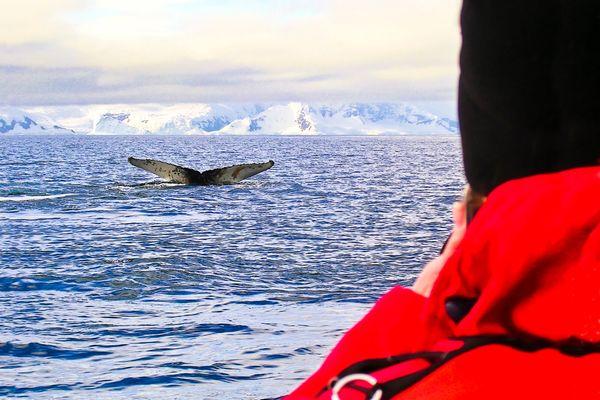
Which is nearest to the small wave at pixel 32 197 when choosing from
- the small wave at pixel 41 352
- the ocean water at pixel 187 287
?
the ocean water at pixel 187 287

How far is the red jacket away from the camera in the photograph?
1284 mm

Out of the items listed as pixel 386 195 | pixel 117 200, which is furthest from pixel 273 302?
pixel 386 195

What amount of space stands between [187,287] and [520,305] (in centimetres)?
1402

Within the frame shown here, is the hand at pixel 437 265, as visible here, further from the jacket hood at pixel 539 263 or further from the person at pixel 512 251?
the jacket hood at pixel 539 263

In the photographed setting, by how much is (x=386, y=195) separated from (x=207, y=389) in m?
29.6

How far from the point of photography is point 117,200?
33125 millimetres

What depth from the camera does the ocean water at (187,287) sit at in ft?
32.7

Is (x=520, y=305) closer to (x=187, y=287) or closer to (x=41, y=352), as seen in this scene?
(x=41, y=352)

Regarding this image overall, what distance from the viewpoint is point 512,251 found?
4.28ft

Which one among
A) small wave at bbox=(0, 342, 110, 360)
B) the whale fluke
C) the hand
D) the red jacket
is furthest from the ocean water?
the whale fluke

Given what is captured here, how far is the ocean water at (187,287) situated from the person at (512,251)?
7628 mm

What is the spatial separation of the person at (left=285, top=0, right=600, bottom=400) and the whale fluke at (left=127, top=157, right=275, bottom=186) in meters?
37.7

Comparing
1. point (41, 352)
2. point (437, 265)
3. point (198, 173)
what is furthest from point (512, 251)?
point (198, 173)

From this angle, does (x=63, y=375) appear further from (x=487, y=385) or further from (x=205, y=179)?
(x=205, y=179)
